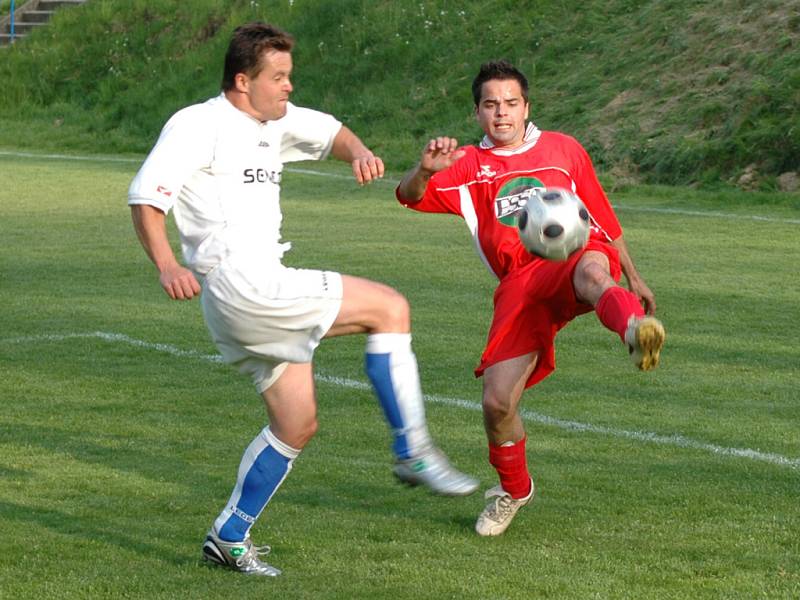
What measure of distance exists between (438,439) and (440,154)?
2270mm

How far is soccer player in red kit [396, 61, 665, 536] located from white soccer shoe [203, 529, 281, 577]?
90 centimetres

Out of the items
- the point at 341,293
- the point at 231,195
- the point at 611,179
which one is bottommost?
the point at 611,179

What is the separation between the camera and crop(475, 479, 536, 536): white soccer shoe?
582 cm

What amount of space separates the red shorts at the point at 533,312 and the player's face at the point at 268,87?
1.23 m

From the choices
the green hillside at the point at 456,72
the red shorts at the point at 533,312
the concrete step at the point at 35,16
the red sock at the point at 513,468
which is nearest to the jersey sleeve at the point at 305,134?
the red shorts at the point at 533,312

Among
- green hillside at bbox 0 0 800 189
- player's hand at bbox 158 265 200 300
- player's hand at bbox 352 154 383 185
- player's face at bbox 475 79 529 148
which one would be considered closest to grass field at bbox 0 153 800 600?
player's hand at bbox 158 265 200 300

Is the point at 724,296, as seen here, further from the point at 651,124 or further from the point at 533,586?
the point at 651,124

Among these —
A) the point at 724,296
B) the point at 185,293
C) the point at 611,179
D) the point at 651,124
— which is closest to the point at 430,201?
the point at 185,293

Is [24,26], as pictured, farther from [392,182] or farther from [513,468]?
[513,468]

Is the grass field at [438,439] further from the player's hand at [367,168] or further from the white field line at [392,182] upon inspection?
the white field line at [392,182]

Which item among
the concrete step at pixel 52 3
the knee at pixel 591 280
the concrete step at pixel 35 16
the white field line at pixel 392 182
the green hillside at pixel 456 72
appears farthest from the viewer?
the concrete step at pixel 52 3

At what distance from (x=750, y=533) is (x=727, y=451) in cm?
144

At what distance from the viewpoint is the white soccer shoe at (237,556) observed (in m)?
Result: 5.31

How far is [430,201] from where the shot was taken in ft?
20.5
